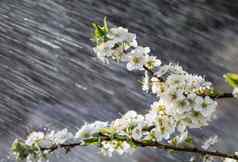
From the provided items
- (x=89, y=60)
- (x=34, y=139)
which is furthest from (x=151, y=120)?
(x=89, y=60)

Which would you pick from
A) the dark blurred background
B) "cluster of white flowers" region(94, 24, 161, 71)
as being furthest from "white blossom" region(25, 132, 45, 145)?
the dark blurred background

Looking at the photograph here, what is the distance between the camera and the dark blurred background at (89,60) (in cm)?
353

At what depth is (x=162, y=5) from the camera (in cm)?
569

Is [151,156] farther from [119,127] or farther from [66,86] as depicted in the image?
[119,127]

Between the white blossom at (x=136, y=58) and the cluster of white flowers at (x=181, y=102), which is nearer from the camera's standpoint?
the cluster of white flowers at (x=181, y=102)

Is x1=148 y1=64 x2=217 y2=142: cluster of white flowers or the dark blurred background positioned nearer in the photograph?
x1=148 y1=64 x2=217 y2=142: cluster of white flowers

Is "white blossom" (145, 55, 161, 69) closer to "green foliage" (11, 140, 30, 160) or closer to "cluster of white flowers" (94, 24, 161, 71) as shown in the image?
"cluster of white flowers" (94, 24, 161, 71)

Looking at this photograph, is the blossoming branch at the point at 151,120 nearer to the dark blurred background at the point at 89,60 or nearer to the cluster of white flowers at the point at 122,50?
the cluster of white flowers at the point at 122,50

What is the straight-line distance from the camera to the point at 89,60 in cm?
460

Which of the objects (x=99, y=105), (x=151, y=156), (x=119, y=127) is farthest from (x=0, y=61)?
(x=119, y=127)

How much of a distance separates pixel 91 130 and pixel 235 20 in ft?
14.0

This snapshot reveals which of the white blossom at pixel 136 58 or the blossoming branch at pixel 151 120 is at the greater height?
the white blossom at pixel 136 58

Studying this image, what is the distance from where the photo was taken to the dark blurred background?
353 cm

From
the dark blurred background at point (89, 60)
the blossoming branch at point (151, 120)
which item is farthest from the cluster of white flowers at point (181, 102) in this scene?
the dark blurred background at point (89, 60)
